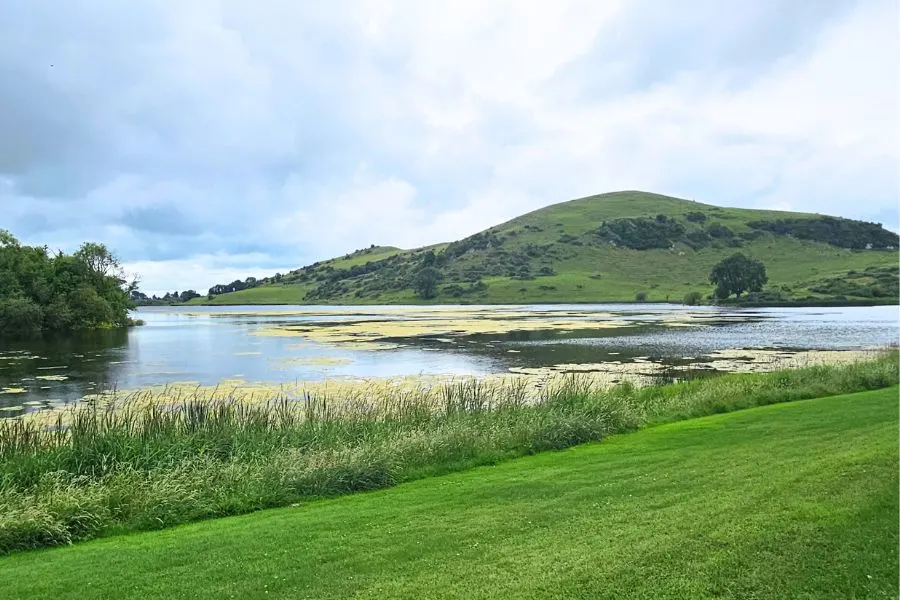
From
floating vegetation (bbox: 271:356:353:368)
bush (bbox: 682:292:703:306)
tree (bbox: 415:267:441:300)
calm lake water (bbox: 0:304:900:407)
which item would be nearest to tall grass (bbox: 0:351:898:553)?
calm lake water (bbox: 0:304:900:407)

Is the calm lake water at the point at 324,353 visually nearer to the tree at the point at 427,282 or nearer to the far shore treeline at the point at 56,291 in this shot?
the far shore treeline at the point at 56,291

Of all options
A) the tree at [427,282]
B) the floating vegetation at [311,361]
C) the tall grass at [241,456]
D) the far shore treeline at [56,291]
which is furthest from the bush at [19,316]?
the tree at [427,282]

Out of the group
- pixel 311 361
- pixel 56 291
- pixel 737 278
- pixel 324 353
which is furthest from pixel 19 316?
pixel 737 278

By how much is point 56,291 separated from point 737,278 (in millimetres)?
126416

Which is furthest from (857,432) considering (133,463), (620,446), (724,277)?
(724,277)

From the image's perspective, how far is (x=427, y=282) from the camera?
183250mm

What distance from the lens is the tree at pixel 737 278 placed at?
134625 mm

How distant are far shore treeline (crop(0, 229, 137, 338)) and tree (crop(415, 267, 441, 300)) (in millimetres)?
101500

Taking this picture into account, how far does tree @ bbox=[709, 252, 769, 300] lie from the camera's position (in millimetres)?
134625

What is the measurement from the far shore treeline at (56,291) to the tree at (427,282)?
101 metres

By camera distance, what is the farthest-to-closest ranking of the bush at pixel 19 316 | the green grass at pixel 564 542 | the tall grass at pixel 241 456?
1. the bush at pixel 19 316
2. the tall grass at pixel 241 456
3. the green grass at pixel 564 542

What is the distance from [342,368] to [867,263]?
173 m

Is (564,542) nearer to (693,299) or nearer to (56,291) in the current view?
(56,291)

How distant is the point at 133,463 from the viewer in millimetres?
13070
